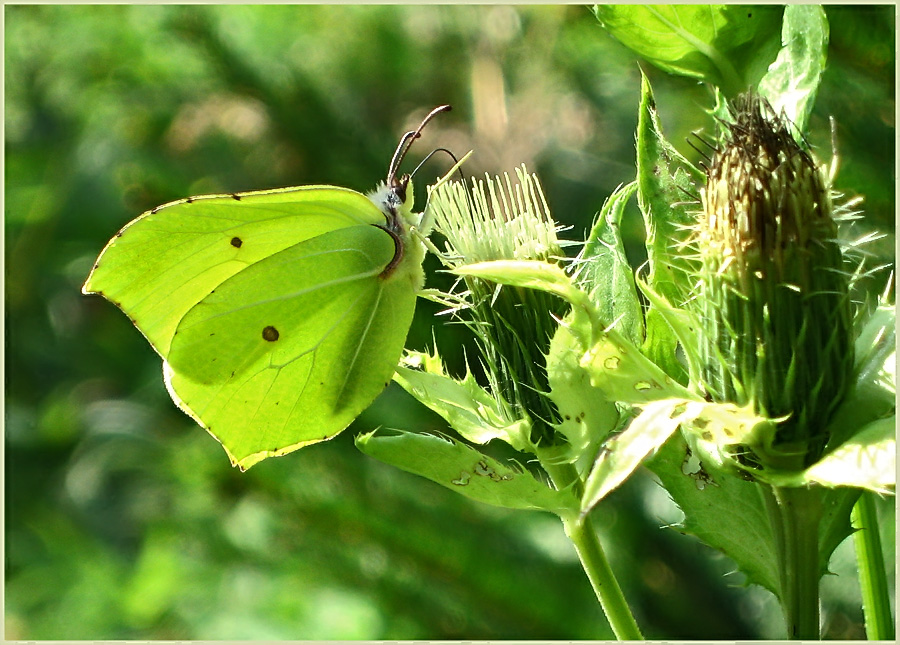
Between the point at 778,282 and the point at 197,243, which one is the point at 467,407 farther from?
the point at 197,243

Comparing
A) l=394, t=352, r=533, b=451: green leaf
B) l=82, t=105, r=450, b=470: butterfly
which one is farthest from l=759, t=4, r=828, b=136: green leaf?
l=82, t=105, r=450, b=470: butterfly

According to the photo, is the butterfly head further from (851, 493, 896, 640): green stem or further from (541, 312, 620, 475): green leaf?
(851, 493, 896, 640): green stem

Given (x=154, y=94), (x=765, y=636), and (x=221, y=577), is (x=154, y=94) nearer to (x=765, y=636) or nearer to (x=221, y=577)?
(x=221, y=577)

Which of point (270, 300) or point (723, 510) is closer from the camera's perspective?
point (723, 510)

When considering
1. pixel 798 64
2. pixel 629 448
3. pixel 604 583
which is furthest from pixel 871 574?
pixel 798 64

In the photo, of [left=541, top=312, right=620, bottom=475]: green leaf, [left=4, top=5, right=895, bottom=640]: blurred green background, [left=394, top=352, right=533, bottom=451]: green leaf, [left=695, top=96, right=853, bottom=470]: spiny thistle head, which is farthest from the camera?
[left=4, top=5, right=895, bottom=640]: blurred green background

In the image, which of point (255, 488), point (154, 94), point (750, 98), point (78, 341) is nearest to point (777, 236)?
point (750, 98)
